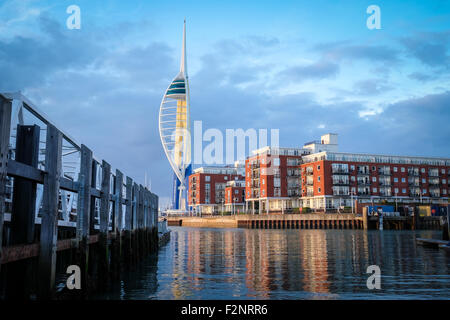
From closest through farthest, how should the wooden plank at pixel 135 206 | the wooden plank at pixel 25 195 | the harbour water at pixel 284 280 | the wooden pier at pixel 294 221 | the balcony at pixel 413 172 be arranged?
the wooden plank at pixel 25 195 → the harbour water at pixel 284 280 → the wooden plank at pixel 135 206 → the wooden pier at pixel 294 221 → the balcony at pixel 413 172

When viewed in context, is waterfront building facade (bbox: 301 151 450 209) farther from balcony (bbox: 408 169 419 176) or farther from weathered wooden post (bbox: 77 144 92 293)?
weathered wooden post (bbox: 77 144 92 293)

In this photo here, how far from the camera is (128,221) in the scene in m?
17.9

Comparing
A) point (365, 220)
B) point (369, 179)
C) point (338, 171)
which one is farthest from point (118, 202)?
point (369, 179)

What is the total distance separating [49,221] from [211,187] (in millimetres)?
143175

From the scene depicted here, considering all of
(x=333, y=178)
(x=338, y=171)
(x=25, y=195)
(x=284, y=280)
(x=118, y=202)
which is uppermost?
(x=338, y=171)

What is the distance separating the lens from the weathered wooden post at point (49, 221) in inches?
300

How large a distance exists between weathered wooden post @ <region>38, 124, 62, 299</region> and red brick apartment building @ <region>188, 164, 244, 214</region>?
13959 centimetres

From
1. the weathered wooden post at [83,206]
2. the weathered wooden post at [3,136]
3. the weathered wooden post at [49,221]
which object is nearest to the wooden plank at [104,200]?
the weathered wooden post at [83,206]

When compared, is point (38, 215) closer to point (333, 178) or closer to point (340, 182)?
point (333, 178)

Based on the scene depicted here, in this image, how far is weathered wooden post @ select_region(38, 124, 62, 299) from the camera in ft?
25.0

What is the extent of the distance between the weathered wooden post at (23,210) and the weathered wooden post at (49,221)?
221 mm

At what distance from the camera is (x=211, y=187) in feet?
494

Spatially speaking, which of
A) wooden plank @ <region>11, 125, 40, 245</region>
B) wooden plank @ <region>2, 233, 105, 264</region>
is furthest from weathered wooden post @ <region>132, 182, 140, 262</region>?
wooden plank @ <region>2, 233, 105, 264</region>

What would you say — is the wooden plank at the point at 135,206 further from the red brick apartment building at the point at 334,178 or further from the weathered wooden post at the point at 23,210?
the red brick apartment building at the point at 334,178
